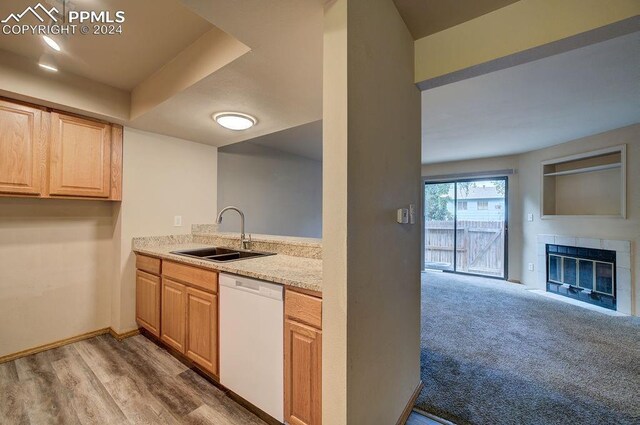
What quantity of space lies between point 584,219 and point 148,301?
5860 mm

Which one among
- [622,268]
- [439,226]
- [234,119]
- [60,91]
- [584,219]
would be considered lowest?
[622,268]

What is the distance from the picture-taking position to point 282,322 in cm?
143

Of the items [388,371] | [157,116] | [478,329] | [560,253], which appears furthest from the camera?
[560,253]

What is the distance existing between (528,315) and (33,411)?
4.79 metres

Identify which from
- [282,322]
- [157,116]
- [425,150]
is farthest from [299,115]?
[425,150]

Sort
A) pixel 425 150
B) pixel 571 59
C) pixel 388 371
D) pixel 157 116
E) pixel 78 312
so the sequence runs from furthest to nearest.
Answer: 1. pixel 425 150
2. pixel 78 312
3. pixel 157 116
4. pixel 571 59
5. pixel 388 371

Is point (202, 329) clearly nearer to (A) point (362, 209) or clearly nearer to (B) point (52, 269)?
(A) point (362, 209)

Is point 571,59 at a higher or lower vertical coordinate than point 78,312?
higher

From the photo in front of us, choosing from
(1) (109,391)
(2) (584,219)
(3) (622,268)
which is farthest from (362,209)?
(2) (584,219)

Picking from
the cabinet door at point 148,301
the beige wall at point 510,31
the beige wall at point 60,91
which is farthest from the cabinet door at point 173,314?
the beige wall at point 510,31

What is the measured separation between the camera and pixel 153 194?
111 inches

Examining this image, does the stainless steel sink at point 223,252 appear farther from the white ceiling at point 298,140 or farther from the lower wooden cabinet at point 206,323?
the white ceiling at point 298,140

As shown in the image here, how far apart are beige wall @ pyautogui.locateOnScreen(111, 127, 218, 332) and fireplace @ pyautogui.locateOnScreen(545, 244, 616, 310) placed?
5.43m

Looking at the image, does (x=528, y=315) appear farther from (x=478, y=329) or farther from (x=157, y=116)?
(x=157, y=116)
